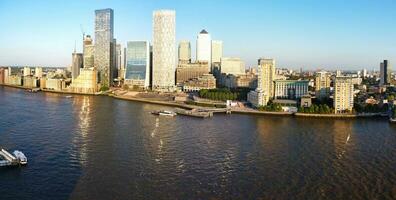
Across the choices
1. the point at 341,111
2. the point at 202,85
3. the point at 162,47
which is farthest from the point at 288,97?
the point at 162,47

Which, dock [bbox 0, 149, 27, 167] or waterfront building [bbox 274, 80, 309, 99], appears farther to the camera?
waterfront building [bbox 274, 80, 309, 99]

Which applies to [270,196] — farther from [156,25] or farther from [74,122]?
[156,25]

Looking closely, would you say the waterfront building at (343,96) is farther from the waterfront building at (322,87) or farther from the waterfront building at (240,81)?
the waterfront building at (240,81)

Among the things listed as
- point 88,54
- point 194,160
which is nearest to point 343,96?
point 194,160

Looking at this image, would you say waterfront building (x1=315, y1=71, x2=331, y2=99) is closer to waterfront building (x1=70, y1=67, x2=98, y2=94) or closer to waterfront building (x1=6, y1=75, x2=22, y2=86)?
waterfront building (x1=70, y1=67, x2=98, y2=94)

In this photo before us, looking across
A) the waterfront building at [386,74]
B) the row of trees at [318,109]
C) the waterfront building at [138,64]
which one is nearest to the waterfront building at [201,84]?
the waterfront building at [138,64]

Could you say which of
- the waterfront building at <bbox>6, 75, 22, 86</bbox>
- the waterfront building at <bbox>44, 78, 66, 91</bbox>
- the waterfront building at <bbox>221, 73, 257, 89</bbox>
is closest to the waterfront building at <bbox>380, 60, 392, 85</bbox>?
the waterfront building at <bbox>221, 73, 257, 89</bbox>

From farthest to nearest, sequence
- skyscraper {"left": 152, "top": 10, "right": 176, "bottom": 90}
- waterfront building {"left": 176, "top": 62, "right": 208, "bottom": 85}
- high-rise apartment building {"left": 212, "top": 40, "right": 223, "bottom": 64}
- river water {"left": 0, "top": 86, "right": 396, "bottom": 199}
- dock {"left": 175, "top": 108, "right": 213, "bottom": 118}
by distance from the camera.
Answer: high-rise apartment building {"left": 212, "top": 40, "right": 223, "bottom": 64}
waterfront building {"left": 176, "top": 62, "right": 208, "bottom": 85}
skyscraper {"left": 152, "top": 10, "right": 176, "bottom": 90}
dock {"left": 175, "top": 108, "right": 213, "bottom": 118}
river water {"left": 0, "top": 86, "right": 396, "bottom": 199}
